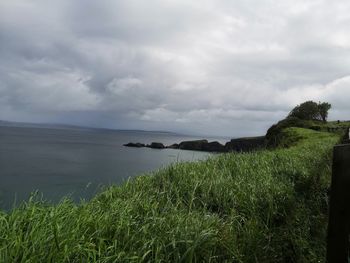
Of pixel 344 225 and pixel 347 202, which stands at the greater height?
pixel 347 202

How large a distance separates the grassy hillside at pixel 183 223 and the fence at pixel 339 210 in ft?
3.09

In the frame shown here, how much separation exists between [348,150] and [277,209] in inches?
134

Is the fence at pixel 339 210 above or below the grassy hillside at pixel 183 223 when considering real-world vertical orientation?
above

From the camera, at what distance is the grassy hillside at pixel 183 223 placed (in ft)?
13.6

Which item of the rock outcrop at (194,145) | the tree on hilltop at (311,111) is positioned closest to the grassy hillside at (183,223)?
the tree on hilltop at (311,111)

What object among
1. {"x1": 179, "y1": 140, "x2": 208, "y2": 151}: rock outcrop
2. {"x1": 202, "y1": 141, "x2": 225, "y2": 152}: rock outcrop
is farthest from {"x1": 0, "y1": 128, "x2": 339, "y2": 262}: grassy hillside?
{"x1": 179, "y1": 140, "x2": 208, "y2": 151}: rock outcrop

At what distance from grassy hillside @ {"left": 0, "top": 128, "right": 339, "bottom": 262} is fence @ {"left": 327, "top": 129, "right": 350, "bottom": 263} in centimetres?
94

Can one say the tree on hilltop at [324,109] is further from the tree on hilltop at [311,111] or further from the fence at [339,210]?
the fence at [339,210]

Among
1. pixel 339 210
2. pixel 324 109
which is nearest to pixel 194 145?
pixel 324 109

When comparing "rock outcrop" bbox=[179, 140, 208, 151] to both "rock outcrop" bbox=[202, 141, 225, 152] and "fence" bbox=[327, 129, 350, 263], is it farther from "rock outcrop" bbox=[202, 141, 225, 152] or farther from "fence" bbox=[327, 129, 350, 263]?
"fence" bbox=[327, 129, 350, 263]

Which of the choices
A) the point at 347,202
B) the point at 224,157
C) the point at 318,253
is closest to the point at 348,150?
the point at 347,202

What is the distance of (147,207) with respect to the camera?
619 cm

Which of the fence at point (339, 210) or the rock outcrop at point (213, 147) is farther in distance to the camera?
the rock outcrop at point (213, 147)

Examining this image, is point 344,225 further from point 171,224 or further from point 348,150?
point 171,224
